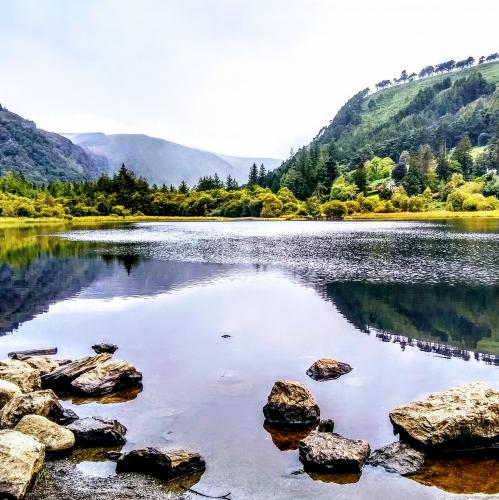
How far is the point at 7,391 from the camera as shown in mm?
16188

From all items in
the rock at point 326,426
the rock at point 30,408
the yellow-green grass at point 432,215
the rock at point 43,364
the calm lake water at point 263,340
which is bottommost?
the calm lake water at point 263,340

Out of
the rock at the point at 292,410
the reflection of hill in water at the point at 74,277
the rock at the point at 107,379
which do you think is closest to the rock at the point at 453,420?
the rock at the point at 292,410

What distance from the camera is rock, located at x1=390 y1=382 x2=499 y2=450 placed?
46.3 feet

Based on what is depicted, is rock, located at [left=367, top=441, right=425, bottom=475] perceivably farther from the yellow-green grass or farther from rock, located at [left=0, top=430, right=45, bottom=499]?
the yellow-green grass

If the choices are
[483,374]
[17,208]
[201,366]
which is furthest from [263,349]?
[17,208]

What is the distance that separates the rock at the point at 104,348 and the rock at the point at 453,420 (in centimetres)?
1417

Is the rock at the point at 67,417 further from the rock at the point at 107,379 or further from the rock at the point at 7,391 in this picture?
the rock at the point at 107,379

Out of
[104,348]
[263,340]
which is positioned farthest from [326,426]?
[104,348]

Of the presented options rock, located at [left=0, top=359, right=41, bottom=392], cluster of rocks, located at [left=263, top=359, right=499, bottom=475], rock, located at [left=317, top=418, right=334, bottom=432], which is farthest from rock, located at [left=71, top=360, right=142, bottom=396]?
rock, located at [left=317, top=418, right=334, bottom=432]

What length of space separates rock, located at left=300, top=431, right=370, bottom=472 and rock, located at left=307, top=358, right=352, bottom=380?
6.12m

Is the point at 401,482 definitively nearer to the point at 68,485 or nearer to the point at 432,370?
the point at 68,485

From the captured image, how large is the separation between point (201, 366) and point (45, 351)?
7.95 m

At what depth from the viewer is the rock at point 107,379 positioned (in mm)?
18766

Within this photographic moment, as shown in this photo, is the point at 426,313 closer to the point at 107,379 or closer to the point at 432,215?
the point at 107,379
